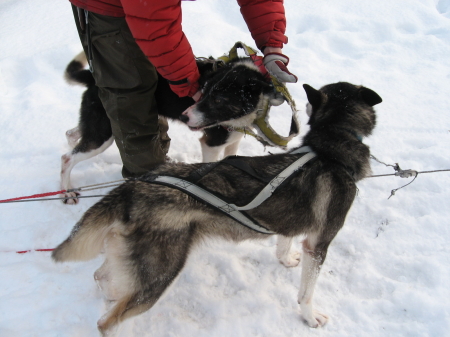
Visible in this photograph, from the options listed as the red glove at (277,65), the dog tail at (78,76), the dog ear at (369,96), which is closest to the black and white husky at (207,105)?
the dog tail at (78,76)

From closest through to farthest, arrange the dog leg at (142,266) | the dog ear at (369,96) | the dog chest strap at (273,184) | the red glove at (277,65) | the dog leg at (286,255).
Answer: the dog leg at (142,266), the dog chest strap at (273,184), the dog ear at (369,96), the dog leg at (286,255), the red glove at (277,65)

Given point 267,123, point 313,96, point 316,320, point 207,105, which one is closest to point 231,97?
point 207,105

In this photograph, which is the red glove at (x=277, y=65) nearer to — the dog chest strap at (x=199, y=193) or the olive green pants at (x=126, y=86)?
the olive green pants at (x=126, y=86)

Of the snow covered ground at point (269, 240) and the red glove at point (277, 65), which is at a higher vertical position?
the red glove at point (277, 65)

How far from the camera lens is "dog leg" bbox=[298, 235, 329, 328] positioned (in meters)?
2.26

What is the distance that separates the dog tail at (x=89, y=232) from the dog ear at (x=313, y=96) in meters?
1.66

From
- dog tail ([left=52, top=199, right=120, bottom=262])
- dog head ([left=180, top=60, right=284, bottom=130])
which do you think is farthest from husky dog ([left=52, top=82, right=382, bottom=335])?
dog head ([left=180, top=60, right=284, bottom=130])

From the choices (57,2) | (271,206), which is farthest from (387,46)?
(57,2)

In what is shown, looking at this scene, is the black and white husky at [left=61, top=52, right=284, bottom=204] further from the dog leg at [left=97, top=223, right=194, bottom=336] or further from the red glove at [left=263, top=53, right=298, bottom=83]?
the dog leg at [left=97, top=223, right=194, bottom=336]

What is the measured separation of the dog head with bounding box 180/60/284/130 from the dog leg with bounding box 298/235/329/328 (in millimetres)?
1379

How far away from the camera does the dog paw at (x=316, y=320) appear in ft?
7.59

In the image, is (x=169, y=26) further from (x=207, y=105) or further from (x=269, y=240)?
(x=269, y=240)

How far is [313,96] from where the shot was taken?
2299 millimetres

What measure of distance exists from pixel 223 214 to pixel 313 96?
1.18 metres
